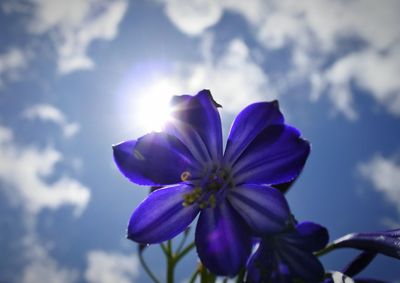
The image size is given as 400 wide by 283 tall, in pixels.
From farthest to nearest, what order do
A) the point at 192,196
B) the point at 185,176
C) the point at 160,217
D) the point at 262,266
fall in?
the point at 185,176
the point at 192,196
the point at 160,217
the point at 262,266

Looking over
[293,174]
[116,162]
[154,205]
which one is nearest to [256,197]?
[293,174]

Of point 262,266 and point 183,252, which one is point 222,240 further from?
point 183,252

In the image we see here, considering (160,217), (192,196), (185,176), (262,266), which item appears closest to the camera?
(262,266)

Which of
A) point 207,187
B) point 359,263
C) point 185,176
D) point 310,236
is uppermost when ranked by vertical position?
point 185,176

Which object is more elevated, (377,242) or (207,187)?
(207,187)

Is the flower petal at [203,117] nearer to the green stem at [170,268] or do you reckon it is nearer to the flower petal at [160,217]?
the flower petal at [160,217]

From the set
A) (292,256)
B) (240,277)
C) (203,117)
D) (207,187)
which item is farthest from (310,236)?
(203,117)

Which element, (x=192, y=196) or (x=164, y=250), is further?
(x=164, y=250)

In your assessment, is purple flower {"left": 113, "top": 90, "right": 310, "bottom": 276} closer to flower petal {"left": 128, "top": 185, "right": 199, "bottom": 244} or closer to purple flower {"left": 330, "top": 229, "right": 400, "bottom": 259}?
flower petal {"left": 128, "top": 185, "right": 199, "bottom": 244}

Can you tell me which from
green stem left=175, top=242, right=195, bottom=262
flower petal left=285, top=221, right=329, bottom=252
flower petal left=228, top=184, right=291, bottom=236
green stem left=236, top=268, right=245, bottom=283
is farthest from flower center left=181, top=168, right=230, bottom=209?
green stem left=175, top=242, right=195, bottom=262
